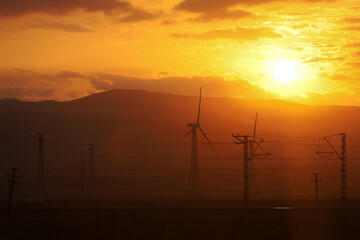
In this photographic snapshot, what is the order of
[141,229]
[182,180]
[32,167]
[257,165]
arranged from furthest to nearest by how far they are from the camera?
1. [257,165]
2. [32,167]
3. [182,180]
4. [141,229]

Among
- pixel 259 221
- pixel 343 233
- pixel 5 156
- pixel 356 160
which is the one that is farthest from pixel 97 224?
pixel 356 160

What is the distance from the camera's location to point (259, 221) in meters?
44.2

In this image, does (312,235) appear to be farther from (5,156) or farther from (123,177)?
(5,156)

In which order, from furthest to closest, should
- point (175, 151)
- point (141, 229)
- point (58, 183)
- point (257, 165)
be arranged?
point (175, 151) < point (257, 165) < point (58, 183) < point (141, 229)

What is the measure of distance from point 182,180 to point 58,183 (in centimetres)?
3106

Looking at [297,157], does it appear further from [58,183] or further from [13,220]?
[13,220]

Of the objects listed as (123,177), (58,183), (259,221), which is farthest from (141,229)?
(123,177)

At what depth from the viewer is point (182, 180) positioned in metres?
Result: 127

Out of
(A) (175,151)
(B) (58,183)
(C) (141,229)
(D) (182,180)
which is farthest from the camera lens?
(A) (175,151)

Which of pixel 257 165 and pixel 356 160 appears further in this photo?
pixel 356 160

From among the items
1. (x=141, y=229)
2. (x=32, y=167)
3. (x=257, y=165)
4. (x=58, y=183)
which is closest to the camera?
(x=141, y=229)

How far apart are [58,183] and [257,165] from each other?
251 feet

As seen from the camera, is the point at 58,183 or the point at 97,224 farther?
the point at 58,183

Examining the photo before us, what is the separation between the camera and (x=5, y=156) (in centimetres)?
15662
